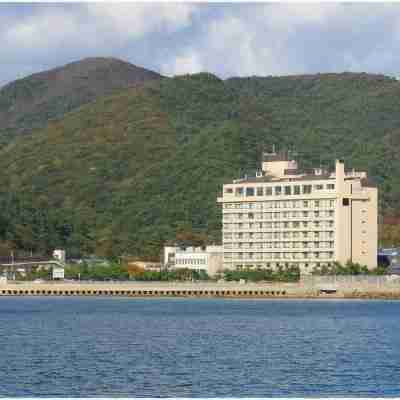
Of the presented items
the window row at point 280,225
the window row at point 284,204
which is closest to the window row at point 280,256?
the window row at point 280,225

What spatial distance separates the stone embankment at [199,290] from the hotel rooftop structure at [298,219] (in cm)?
808

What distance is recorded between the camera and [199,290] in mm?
151750

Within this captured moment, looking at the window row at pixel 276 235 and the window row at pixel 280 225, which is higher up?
the window row at pixel 280 225

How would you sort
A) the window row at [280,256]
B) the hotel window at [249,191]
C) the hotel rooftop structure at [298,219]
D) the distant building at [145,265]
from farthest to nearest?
the distant building at [145,265], the hotel window at [249,191], the window row at [280,256], the hotel rooftop structure at [298,219]

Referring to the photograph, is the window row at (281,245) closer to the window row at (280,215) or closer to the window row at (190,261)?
the window row at (280,215)

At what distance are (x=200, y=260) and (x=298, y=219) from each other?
16.7m

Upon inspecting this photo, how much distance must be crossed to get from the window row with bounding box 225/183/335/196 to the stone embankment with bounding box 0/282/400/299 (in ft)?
43.8

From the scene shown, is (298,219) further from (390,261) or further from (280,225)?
(390,261)

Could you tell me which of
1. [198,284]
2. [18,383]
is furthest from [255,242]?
[18,383]

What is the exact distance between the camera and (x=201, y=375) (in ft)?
183

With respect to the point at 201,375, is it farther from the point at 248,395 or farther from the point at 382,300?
the point at 382,300

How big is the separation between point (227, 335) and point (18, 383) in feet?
95.4

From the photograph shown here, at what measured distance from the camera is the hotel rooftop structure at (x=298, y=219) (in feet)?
498

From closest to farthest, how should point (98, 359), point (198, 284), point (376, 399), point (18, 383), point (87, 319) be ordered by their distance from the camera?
point (376, 399), point (18, 383), point (98, 359), point (87, 319), point (198, 284)
